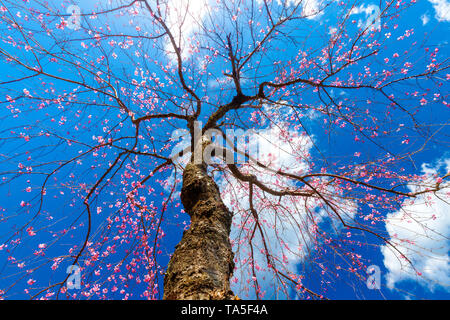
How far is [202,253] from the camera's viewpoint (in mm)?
1651

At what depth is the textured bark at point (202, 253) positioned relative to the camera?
1.34 metres

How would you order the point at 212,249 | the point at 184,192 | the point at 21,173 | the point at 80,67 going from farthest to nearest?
1. the point at 80,67
2. the point at 21,173
3. the point at 184,192
4. the point at 212,249

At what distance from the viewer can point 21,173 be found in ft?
10.0

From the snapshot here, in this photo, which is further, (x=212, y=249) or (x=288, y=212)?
(x=288, y=212)

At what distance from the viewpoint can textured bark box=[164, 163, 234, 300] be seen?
1.34m
